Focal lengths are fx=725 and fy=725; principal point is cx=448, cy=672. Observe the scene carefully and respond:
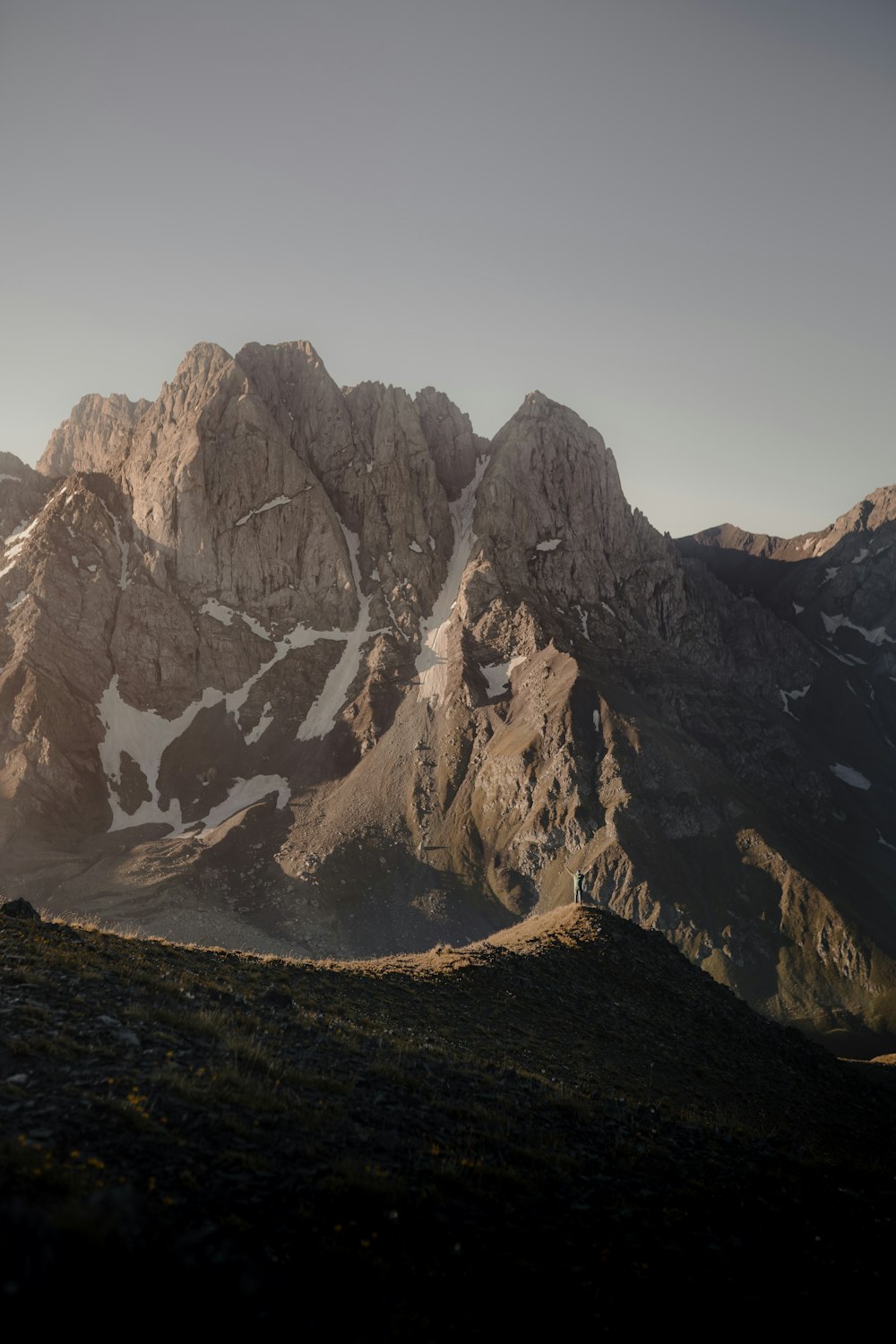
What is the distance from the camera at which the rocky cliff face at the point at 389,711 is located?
370ft

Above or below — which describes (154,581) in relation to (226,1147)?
above

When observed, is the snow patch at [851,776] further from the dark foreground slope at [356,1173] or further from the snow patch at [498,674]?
the dark foreground slope at [356,1173]

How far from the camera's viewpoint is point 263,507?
164375 mm

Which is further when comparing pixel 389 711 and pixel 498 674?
pixel 498 674

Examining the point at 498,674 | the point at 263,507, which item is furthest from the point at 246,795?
the point at 263,507

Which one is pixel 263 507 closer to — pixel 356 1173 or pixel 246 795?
pixel 246 795

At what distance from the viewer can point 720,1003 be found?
3478cm

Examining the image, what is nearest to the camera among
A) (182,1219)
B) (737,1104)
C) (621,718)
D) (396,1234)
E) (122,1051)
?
(182,1219)

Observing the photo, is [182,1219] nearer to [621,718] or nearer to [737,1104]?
[737,1104]

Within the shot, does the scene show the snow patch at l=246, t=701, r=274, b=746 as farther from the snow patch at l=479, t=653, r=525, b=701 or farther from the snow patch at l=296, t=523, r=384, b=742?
the snow patch at l=479, t=653, r=525, b=701

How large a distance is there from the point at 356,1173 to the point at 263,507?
544ft

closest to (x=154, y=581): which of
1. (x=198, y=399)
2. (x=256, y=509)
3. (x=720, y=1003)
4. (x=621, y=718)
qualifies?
(x=256, y=509)

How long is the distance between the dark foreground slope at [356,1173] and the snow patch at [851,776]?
193246mm

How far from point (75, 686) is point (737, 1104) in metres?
147
